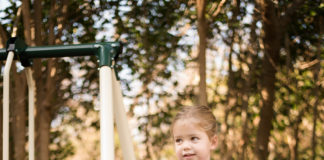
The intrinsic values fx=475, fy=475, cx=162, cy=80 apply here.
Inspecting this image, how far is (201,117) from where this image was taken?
222 cm

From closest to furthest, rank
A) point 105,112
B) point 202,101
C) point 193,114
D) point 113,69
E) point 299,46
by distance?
1. point 105,112
2. point 113,69
3. point 193,114
4. point 202,101
5. point 299,46

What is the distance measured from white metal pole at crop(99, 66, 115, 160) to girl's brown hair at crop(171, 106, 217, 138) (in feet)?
1.62

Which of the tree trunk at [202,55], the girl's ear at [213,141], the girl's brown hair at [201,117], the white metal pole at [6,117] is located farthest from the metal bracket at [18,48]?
the tree trunk at [202,55]

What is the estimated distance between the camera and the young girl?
2.10 metres

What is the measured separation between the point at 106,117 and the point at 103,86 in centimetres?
14

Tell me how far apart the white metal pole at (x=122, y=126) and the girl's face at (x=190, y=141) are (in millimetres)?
286

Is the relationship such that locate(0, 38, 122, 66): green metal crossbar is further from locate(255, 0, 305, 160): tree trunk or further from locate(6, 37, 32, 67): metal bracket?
locate(255, 0, 305, 160): tree trunk

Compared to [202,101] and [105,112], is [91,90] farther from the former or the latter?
[105,112]

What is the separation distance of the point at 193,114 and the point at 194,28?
260cm

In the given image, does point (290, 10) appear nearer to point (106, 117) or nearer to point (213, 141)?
point (213, 141)

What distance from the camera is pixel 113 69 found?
6.40ft

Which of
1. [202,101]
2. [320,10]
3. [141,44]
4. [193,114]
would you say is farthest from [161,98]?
[193,114]

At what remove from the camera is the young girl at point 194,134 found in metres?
2.10

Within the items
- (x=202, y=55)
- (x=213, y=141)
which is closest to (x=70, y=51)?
(x=213, y=141)
